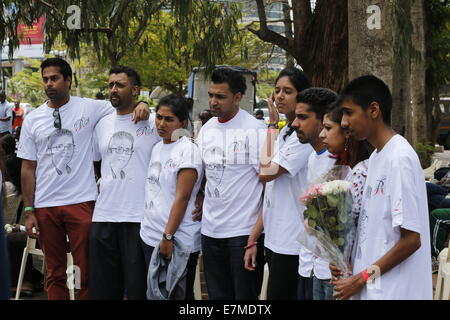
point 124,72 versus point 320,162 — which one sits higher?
point 124,72

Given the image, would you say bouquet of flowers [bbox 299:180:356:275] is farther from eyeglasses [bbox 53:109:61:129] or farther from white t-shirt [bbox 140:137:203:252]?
eyeglasses [bbox 53:109:61:129]

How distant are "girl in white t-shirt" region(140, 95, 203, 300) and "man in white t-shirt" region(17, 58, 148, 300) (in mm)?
280

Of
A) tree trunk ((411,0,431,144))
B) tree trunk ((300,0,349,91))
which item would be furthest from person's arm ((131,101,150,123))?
tree trunk ((411,0,431,144))

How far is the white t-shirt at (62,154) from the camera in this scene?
5.48 m

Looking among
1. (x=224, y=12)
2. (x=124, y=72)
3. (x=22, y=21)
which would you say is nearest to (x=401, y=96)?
(x=224, y=12)

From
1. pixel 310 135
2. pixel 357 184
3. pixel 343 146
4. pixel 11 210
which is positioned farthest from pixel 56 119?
pixel 11 210

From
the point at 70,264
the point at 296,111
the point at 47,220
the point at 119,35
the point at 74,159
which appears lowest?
the point at 70,264

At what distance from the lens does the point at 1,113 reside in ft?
56.0

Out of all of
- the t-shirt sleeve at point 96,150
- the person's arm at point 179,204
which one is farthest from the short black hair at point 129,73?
the person's arm at point 179,204

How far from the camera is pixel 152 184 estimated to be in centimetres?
523

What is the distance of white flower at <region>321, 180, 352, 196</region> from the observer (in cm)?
335

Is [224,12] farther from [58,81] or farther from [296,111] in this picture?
[296,111]

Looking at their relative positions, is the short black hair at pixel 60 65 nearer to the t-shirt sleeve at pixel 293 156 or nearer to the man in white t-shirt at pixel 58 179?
the man in white t-shirt at pixel 58 179

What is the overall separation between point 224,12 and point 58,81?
4543 millimetres
